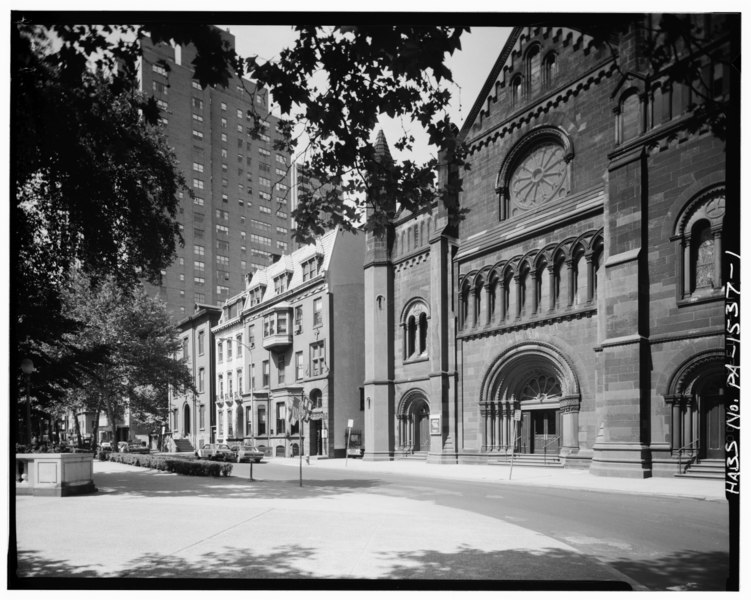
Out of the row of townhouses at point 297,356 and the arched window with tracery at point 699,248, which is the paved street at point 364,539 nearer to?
the arched window with tracery at point 699,248

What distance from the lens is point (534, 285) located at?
92.5 ft

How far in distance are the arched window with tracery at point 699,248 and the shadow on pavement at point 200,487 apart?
37.6 feet

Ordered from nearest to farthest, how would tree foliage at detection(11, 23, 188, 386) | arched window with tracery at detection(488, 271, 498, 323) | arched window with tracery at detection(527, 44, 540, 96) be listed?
1. tree foliage at detection(11, 23, 188, 386)
2. arched window with tracery at detection(527, 44, 540, 96)
3. arched window with tracery at detection(488, 271, 498, 323)

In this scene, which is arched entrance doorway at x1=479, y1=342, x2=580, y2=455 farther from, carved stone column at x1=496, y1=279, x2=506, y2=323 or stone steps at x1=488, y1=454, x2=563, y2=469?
carved stone column at x1=496, y1=279, x2=506, y2=323

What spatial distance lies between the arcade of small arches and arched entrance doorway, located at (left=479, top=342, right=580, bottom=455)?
6.10 feet

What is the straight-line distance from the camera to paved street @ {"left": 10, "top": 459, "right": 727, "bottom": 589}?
7391 millimetres

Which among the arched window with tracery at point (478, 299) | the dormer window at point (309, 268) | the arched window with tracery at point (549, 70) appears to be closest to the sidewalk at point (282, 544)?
the arched window with tracery at point (549, 70)

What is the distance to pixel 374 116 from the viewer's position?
317 inches

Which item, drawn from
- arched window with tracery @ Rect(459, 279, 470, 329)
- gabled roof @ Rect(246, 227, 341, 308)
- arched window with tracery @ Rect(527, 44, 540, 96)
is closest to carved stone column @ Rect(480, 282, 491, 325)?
arched window with tracery @ Rect(459, 279, 470, 329)

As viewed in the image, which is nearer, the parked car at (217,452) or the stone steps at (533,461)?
the stone steps at (533,461)

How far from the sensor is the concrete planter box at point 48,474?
42.0 ft
